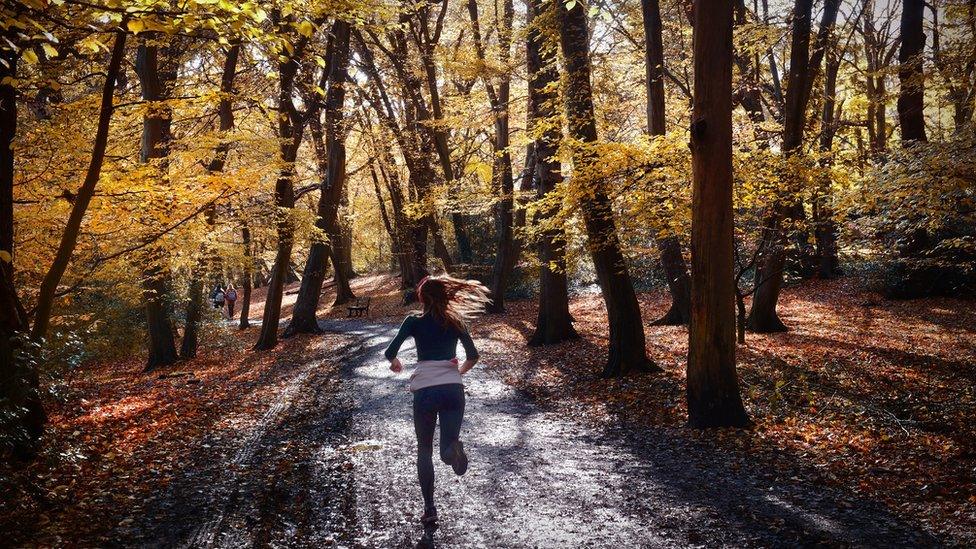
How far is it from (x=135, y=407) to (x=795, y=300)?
60.6ft

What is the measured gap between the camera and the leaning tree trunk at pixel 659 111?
1371 centimetres

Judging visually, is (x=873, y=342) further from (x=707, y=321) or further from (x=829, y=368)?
(x=707, y=321)

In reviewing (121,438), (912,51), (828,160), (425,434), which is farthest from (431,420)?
(912,51)

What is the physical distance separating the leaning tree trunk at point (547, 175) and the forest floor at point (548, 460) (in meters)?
2.17

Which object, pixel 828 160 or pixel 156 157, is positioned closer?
pixel 828 160

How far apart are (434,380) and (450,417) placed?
0.35m

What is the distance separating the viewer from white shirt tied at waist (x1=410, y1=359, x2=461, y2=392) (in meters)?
5.20

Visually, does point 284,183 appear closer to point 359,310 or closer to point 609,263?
point 609,263

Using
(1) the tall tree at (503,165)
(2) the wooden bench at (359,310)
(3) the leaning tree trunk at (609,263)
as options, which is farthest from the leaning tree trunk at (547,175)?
(2) the wooden bench at (359,310)

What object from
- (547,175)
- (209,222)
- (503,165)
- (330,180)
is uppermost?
(503,165)

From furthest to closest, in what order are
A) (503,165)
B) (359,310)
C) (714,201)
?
(359,310) < (503,165) < (714,201)

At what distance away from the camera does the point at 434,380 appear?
5.20 meters

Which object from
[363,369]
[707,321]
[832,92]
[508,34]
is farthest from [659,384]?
[832,92]

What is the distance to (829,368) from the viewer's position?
10.6 meters
